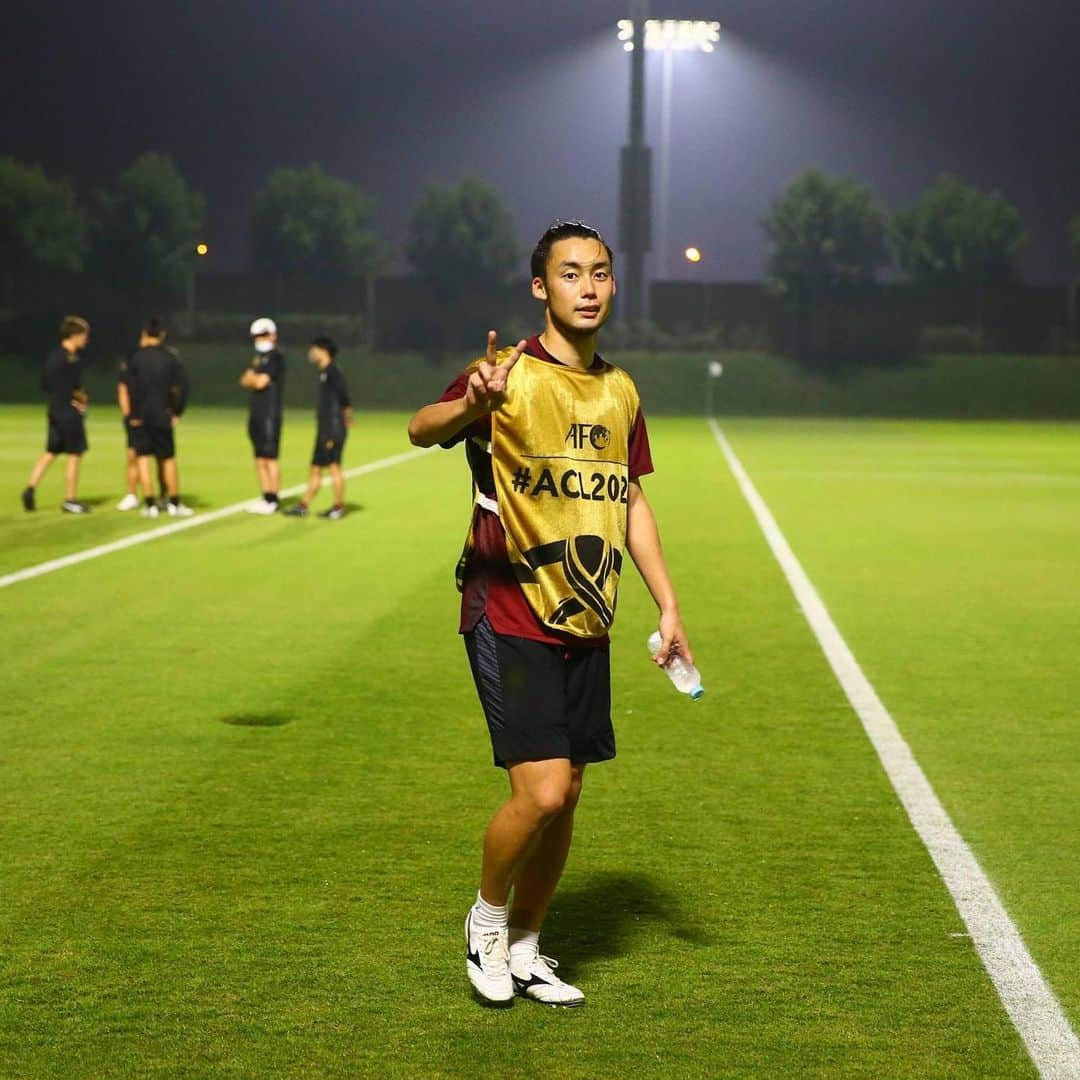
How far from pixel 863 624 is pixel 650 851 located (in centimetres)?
603

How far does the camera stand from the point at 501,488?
4746 mm

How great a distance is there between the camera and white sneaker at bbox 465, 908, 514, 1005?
486cm

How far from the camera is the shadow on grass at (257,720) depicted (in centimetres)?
864

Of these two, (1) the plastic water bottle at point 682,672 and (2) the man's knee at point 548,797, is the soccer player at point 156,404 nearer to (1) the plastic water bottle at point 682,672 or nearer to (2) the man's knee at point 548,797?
(1) the plastic water bottle at point 682,672

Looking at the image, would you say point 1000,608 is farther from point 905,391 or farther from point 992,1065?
point 905,391

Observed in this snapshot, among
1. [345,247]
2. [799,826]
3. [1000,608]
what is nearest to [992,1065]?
[799,826]

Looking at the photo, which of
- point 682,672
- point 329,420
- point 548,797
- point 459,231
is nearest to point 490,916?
point 548,797

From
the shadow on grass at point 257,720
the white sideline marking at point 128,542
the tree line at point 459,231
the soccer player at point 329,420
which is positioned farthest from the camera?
the tree line at point 459,231

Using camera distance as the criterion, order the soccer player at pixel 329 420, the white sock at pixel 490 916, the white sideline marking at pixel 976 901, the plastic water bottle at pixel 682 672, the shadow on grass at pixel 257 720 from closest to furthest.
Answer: the white sideline marking at pixel 976 901, the plastic water bottle at pixel 682 672, the white sock at pixel 490 916, the shadow on grass at pixel 257 720, the soccer player at pixel 329 420

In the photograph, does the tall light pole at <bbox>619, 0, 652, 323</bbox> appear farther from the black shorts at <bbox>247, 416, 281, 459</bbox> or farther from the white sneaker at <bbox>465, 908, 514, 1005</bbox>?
the white sneaker at <bbox>465, 908, 514, 1005</bbox>

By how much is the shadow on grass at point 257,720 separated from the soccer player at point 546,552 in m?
3.89

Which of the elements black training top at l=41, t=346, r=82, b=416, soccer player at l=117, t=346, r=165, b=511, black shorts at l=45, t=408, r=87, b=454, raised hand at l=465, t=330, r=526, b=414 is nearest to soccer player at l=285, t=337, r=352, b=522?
soccer player at l=117, t=346, r=165, b=511

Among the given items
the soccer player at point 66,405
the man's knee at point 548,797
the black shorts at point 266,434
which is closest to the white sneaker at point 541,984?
the man's knee at point 548,797

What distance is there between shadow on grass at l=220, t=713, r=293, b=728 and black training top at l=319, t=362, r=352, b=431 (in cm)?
1011
